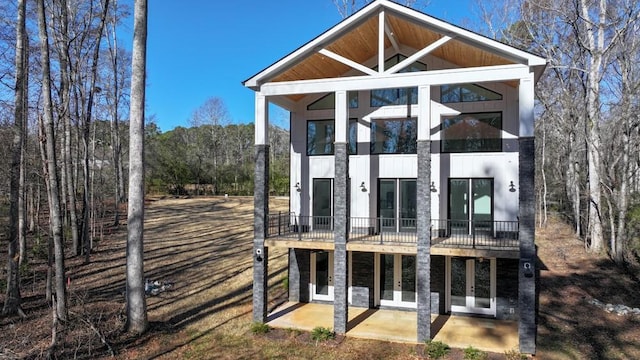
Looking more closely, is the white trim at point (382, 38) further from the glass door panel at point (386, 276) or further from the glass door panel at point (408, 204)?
the glass door panel at point (386, 276)

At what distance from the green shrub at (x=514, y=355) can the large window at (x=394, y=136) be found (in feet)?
20.0

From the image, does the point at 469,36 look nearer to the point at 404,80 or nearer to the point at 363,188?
the point at 404,80

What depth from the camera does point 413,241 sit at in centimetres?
1107

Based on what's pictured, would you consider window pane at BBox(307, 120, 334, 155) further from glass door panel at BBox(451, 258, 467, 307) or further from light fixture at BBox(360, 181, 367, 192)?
glass door panel at BBox(451, 258, 467, 307)

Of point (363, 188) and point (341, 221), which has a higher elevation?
point (363, 188)

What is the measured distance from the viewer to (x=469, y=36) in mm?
9930

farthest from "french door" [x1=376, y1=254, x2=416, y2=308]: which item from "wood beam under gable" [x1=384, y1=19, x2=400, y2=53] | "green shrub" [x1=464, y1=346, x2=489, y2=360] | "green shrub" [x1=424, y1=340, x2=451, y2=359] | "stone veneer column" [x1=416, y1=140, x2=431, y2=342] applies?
"wood beam under gable" [x1=384, y1=19, x2=400, y2=53]

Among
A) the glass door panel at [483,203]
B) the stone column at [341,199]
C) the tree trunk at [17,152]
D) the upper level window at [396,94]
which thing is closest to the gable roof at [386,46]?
the upper level window at [396,94]

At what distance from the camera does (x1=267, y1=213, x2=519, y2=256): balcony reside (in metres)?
10.4

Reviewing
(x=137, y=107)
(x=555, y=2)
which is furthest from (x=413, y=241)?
(x=555, y=2)

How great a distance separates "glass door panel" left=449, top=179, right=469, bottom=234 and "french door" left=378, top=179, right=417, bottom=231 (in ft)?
3.69

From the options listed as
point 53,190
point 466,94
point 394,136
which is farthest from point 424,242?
point 53,190

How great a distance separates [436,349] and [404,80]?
6901mm

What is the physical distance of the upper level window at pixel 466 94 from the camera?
1159cm
